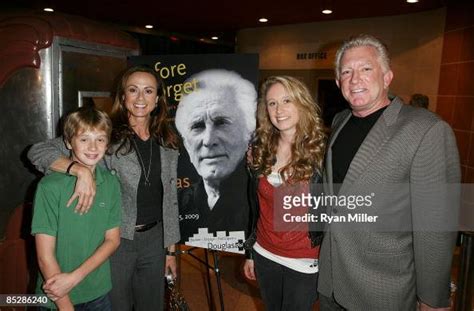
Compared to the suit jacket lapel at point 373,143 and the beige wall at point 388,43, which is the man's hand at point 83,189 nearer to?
the suit jacket lapel at point 373,143

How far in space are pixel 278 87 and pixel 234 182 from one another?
76 centimetres

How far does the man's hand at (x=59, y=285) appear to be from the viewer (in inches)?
54.2

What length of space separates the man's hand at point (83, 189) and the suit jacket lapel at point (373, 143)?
1.06m

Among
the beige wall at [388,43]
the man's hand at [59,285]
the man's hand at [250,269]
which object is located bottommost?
the man's hand at [250,269]

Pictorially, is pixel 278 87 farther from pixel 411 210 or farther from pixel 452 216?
pixel 452 216

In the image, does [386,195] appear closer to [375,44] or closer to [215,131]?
[375,44]

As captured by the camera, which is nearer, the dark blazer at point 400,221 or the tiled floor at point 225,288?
the dark blazer at point 400,221

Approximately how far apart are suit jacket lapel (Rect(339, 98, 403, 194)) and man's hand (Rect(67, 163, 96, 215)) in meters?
1.06

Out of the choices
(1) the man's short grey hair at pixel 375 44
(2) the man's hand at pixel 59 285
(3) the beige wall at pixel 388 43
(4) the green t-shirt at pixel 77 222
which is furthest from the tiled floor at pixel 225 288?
(3) the beige wall at pixel 388 43

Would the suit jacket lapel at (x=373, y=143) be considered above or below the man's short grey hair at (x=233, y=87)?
below

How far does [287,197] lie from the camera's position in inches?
67.0

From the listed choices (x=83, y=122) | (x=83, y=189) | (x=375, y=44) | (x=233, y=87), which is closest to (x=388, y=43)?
(x=233, y=87)

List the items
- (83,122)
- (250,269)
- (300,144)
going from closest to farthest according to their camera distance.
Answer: (83,122), (300,144), (250,269)

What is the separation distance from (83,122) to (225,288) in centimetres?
232
